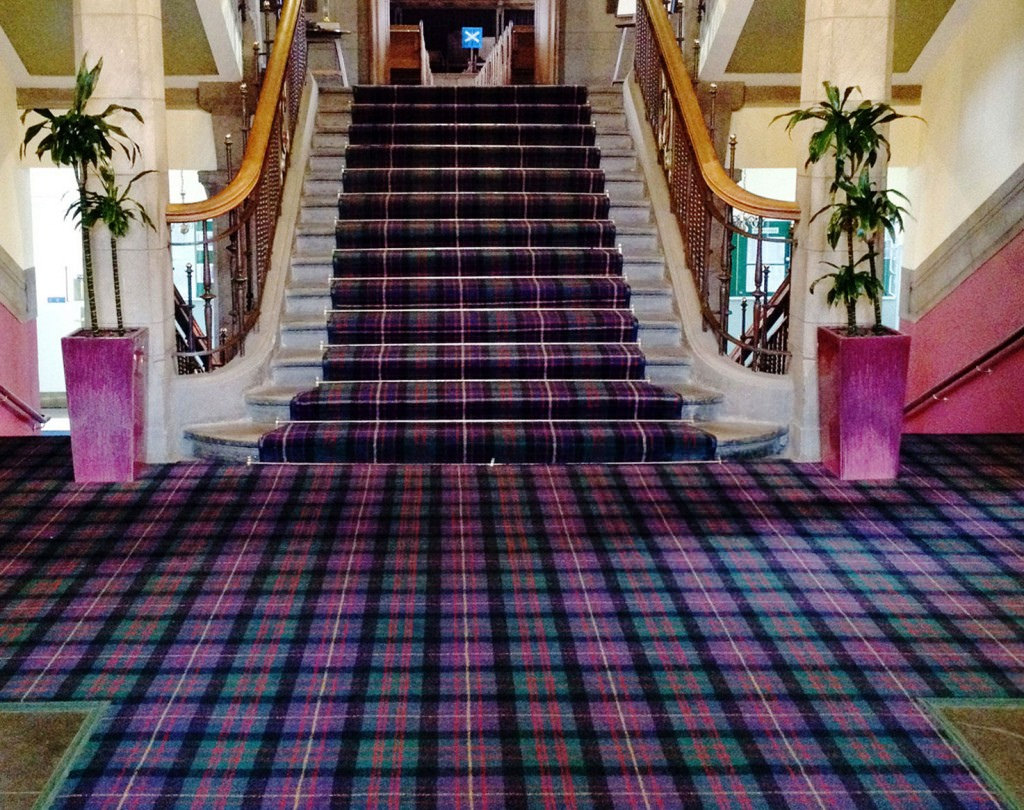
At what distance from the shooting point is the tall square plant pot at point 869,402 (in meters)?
5.79

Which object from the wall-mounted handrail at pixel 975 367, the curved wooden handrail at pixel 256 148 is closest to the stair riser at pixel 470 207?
the curved wooden handrail at pixel 256 148

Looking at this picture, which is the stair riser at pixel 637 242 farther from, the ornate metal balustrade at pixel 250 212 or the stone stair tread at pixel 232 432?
the stone stair tread at pixel 232 432

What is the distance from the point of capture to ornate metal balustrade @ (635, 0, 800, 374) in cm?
639

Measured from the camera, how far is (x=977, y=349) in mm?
8375

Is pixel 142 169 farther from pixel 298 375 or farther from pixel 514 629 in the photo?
pixel 514 629

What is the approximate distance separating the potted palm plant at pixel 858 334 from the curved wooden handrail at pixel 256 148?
109 inches

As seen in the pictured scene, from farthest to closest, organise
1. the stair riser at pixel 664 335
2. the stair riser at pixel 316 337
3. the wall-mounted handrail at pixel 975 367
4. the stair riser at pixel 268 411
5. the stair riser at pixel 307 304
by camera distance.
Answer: the wall-mounted handrail at pixel 975 367 < the stair riser at pixel 307 304 < the stair riser at pixel 664 335 < the stair riser at pixel 316 337 < the stair riser at pixel 268 411

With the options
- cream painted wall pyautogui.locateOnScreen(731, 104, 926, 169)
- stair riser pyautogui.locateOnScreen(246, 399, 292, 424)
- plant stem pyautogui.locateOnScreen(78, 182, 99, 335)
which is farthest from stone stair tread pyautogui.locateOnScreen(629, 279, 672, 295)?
cream painted wall pyautogui.locateOnScreen(731, 104, 926, 169)

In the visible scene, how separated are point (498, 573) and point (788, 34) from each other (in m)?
6.09

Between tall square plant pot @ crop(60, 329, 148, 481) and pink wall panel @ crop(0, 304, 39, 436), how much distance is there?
9.56 ft

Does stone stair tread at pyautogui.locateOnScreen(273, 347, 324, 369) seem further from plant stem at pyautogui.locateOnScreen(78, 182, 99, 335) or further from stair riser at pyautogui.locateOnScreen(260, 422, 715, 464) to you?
plant stem at pyautogui.locateOnScreen(78, 182, 99, 335)

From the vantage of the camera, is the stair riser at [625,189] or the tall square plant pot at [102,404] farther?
the stair riser at [625,189]

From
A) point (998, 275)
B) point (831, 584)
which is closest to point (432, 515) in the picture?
point (831, 584)

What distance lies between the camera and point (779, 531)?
5.15 meters
